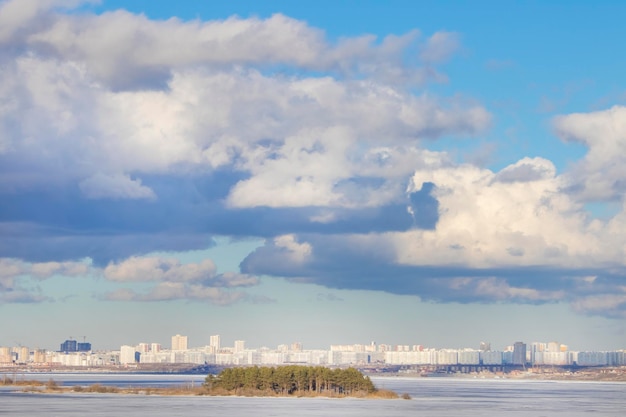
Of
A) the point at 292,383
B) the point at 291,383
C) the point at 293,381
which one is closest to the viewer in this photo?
the point at 293,381

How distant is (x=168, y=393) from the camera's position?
182 m

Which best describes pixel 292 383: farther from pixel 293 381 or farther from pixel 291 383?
pixel 293 381

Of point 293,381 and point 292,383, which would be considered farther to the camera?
point 292,383

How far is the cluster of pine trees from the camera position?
158625mm

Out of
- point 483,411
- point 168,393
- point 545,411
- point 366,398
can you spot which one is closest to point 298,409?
point 483,411

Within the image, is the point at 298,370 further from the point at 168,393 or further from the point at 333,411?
the point at 333,411

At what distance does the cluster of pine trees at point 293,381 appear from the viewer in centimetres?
15862

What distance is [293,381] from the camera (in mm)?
160875

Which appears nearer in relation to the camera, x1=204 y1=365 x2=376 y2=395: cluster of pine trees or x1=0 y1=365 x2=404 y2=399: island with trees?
x1=204 y1=365 x2=376 y2=395: cluster of pine trees

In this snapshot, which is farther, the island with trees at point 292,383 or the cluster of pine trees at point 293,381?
the island with trees at point 292,383

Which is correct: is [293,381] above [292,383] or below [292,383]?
above

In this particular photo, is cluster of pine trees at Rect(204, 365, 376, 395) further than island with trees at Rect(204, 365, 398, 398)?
No

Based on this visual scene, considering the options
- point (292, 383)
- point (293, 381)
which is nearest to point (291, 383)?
point (292, 383)

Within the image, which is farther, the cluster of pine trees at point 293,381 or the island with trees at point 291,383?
the island with trees at point 291,383
